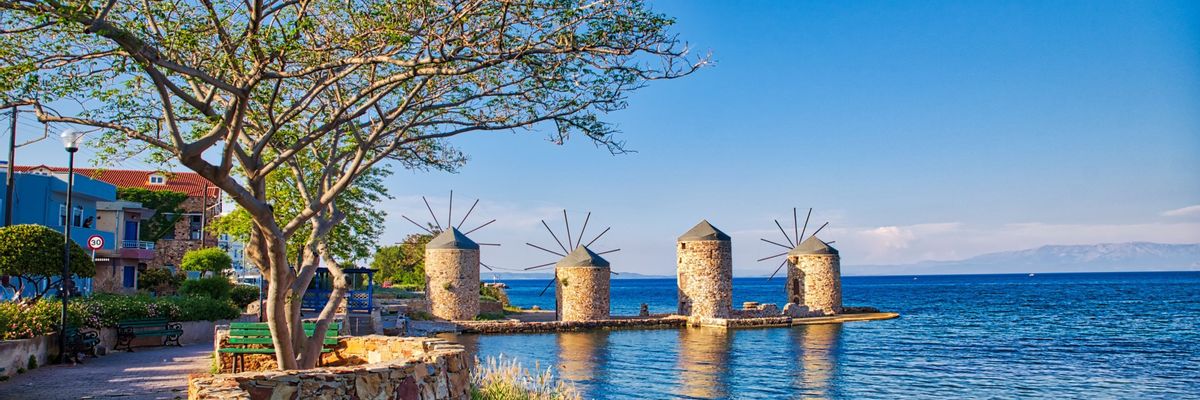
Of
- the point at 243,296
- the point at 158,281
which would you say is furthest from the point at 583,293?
the point at 158,281

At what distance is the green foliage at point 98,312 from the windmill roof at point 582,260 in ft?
61.8

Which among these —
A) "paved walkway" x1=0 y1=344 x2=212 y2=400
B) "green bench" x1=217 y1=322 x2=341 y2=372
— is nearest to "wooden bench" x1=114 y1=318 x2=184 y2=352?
"paved walkway" x1=0 y1=344 x2=212 y2=400

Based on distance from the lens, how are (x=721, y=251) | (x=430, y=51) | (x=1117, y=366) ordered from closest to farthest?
1. (x=430, y=51)
2. (x=1117, y=366)
3. (x=721, y=251)

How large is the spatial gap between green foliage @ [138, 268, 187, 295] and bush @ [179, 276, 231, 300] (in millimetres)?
4751

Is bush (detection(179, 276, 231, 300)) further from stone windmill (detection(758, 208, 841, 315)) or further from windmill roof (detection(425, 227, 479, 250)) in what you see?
stone windmill (detection(758, 208, 841, 315))

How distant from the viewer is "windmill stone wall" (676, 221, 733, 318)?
41.2 metres

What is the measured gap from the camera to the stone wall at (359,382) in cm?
791

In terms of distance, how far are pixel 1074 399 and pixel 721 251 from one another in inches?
895

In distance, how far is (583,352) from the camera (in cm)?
2938

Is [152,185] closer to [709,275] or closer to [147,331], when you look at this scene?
[709,275]

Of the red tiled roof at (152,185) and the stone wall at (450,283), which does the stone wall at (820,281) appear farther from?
the red tiled roof at (152,185)

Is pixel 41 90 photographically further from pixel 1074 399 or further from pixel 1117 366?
pixel 1117 366

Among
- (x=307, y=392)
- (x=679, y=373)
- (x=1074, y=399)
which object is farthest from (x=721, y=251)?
(x=307, y=392)

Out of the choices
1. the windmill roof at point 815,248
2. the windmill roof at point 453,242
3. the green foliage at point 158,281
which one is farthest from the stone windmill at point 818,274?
the green foliage at point 158,281
